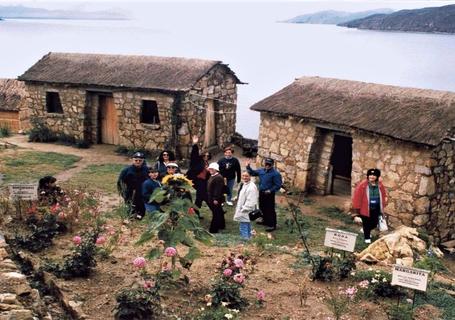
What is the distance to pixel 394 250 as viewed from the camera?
8.83m

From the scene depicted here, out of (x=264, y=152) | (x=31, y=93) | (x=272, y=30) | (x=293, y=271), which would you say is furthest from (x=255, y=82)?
(x=272, y=30)

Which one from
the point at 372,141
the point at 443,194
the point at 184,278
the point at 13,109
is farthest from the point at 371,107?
the point at 13,109

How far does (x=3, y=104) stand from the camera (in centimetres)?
2731

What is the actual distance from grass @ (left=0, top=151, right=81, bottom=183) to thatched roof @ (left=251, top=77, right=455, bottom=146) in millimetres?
6602

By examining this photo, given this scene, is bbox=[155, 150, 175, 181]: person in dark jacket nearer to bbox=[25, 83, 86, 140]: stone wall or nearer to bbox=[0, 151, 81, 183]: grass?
bbox=[0, 151, 81, 183]: grass

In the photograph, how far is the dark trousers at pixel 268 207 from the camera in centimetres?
1123

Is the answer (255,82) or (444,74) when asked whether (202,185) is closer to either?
(255,82)

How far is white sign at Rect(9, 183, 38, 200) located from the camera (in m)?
8.09

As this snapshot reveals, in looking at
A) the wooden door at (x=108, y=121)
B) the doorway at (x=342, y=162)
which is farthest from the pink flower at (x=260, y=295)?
the wooden door at (x=108, y=121)

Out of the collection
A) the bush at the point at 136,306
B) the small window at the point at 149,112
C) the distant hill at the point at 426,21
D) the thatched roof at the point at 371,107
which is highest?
the distant hill at the point at 426,21

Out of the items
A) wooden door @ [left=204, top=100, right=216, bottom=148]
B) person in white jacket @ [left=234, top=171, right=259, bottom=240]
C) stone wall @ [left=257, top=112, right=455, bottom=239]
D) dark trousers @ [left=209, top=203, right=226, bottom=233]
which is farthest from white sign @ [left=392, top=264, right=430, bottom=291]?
wooden door @ [left=204, top=100, right=216, bottom=148]

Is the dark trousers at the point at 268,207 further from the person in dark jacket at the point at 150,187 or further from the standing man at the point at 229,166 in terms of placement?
the person in dark jacket at the point at 150,187

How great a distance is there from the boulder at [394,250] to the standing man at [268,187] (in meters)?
2.64

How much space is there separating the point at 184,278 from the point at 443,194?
826cm
